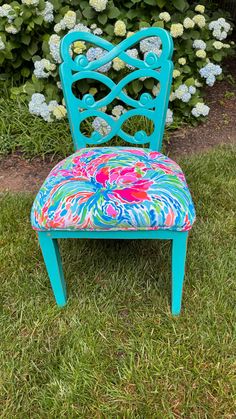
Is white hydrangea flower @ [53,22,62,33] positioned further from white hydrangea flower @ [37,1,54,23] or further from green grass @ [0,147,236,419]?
green grass @ [0,147,236,419]

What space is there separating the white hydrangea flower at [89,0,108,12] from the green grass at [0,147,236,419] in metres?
1.39

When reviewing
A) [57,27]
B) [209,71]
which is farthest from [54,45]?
[209,71]

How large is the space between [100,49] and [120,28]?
0.63 feet

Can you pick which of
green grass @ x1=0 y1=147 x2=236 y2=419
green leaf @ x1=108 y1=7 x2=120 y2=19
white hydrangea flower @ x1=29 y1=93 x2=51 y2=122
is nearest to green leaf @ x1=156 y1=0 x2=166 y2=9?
green leaf @ x1=108 y1=7 x2=120 y2=19

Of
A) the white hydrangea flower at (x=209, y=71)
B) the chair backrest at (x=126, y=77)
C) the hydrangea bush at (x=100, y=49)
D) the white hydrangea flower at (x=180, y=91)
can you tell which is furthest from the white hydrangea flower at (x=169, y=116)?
the chair backrest at (x=126, y=77)

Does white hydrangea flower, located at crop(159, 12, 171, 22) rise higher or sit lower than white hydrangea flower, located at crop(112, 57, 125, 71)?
higher

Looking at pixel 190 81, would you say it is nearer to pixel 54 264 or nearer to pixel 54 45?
pixel 54 45

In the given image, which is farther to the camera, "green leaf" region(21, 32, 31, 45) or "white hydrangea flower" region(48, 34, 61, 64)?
"green leaf" region(21, 32, 31, 45)

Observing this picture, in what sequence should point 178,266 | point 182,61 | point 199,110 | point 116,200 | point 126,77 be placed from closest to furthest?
1. point 116,200
2. point 178,266
3. point 126,77
4. point 182,61
5. point 199,110

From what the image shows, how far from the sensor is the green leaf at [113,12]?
2869mm

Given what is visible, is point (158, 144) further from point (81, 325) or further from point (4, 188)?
point (4, 188)

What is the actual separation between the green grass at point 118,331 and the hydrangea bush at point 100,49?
1.02m

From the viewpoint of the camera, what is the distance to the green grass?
5.10ft

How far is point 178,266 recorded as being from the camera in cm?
172
